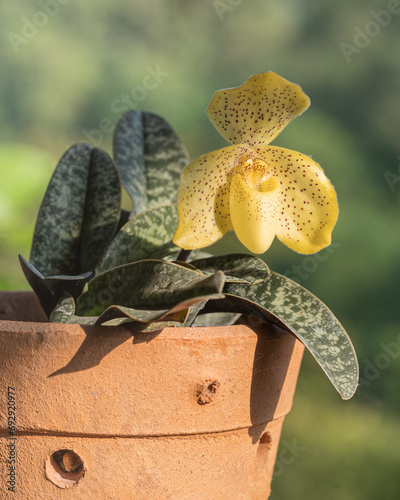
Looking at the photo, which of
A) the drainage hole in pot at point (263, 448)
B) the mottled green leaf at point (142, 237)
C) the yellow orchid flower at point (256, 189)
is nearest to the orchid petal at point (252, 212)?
the yellow orchid flower at point (256, 189)

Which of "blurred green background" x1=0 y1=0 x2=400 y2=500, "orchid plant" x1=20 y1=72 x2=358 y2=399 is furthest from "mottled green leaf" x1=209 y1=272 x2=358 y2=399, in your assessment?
"blurred green background" x1=0 y1=0 x2=400 y2=500

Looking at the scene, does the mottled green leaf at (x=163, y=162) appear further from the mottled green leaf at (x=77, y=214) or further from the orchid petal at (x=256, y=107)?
the orchid petal at (x=256, y=107)

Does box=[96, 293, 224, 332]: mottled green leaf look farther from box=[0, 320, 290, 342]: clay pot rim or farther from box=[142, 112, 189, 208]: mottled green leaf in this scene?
box=[142, 112, 189, 208]: mottled green leaf

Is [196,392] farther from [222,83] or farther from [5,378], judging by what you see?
[222,83]

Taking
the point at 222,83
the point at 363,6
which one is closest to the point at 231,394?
the point at 222,83

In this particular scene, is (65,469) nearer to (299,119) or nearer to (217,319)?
(217,319)

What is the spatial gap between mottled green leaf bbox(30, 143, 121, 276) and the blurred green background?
2.13 ft

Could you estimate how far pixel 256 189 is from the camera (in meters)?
0.59

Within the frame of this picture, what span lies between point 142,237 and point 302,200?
0.20 m

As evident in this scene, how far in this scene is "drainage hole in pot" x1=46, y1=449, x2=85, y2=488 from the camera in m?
0.51

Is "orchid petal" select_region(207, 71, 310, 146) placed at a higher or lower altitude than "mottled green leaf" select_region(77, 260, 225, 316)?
higher

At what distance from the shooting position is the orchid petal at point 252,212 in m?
0.56

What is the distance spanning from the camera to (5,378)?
495mm

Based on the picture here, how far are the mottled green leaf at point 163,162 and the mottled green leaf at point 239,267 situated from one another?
0.15 meters
